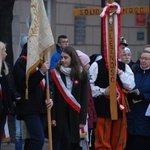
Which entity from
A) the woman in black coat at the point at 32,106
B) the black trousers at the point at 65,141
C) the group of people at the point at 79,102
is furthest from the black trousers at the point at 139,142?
the woman in black coat at the point at 32,106

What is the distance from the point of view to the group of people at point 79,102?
9.99 m

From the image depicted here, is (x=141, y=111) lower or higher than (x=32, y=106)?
lower

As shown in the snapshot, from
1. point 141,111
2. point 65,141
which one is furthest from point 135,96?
point 65,141

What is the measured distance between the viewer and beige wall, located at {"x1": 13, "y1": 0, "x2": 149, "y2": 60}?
20.2 metres

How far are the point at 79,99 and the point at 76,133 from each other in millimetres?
500

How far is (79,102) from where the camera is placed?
10180 mm

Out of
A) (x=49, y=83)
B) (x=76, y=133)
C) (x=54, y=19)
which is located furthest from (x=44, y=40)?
(x=54, y=19)

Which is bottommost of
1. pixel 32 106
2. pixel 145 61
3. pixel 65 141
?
pixel 65 141

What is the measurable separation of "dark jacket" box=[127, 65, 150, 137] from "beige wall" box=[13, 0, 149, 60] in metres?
9.16

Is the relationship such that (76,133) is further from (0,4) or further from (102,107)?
(0,4)

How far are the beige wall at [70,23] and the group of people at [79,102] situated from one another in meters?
9.09

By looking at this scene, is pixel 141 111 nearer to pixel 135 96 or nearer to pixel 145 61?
pixel 135 96

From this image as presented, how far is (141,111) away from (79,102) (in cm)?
131

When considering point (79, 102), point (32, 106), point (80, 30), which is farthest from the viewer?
point (80, 30)
